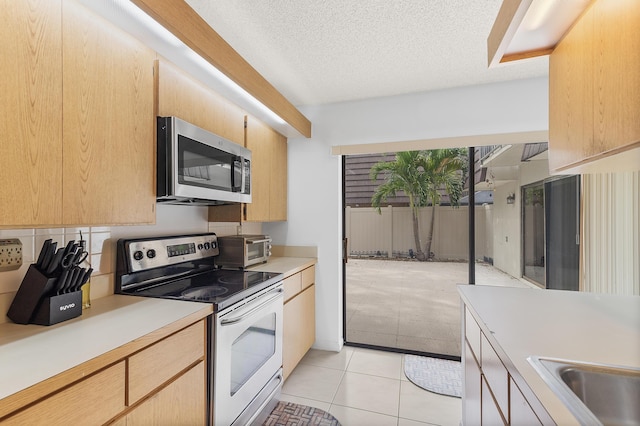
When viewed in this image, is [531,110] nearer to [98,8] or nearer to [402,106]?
[402,106]

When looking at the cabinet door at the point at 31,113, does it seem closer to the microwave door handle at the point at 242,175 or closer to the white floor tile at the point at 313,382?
the microwave door handle at the point at 242,175

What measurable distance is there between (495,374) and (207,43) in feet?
6.51

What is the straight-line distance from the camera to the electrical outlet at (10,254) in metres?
1.19

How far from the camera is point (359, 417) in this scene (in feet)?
6.45

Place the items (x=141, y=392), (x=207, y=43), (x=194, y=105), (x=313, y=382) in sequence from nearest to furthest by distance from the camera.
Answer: (x=141, y=392)
(x=207, y=43)
(x=194, y=105)
(x=313, y=382)

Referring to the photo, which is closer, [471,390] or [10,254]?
[10,254]

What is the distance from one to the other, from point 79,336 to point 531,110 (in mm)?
3226

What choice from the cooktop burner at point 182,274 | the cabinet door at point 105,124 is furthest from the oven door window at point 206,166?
the cooktop burner at point 182,274

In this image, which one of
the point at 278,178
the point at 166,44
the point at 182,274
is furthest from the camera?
the point at 278,178

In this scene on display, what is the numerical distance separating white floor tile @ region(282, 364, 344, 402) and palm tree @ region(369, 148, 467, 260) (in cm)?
141

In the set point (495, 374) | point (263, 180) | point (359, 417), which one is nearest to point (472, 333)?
point (495, 374)

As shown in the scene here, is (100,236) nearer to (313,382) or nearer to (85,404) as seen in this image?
(85,404)

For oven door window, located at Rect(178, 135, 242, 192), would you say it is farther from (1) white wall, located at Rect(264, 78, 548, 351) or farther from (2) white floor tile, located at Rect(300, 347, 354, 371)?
(2) white floor tile, located at Rect(300, 347, 354, 371)

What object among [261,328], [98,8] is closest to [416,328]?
[261,328]
